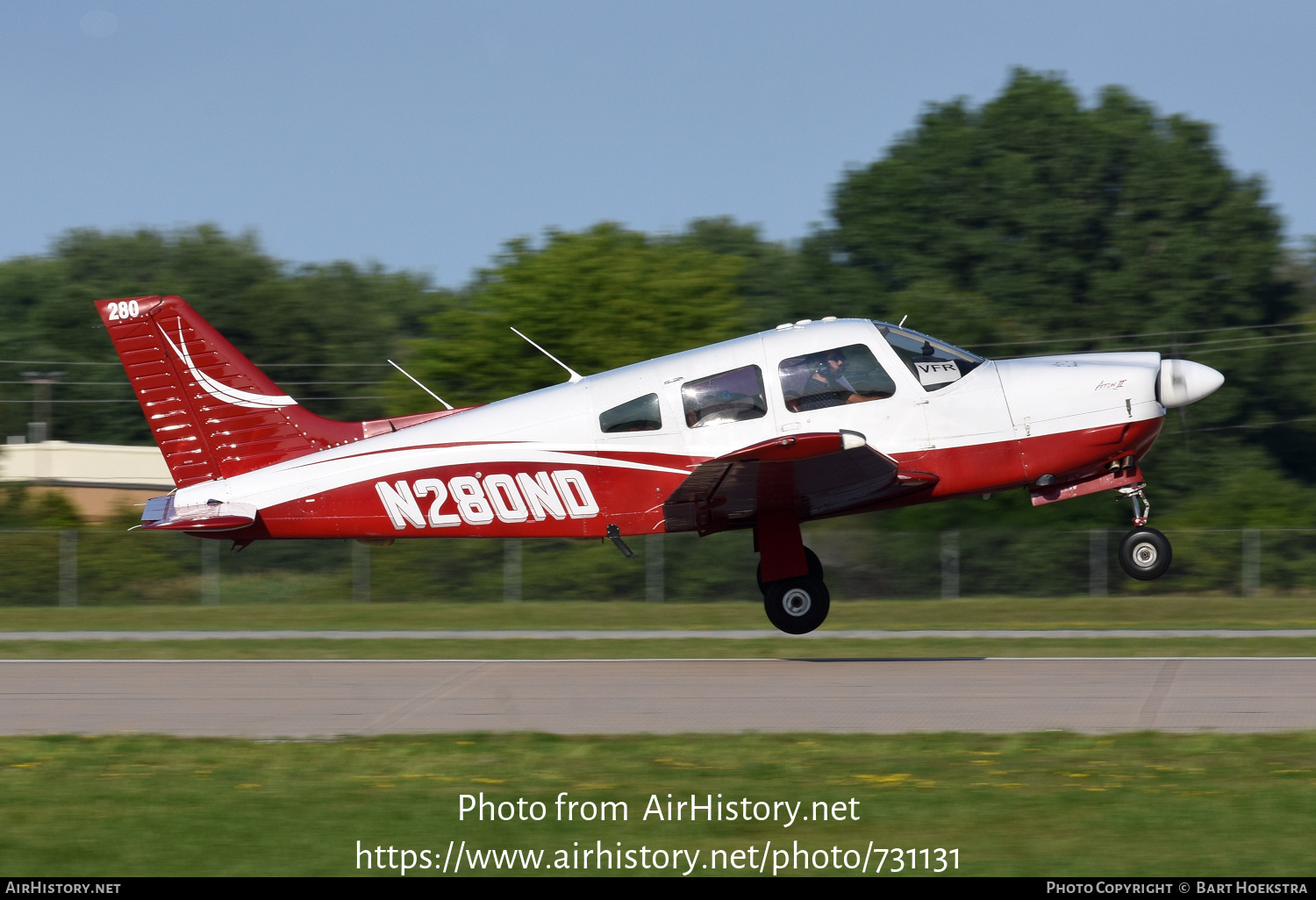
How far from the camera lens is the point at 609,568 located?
26.9 metres

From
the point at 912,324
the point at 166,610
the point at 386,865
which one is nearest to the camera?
the point at 386,865

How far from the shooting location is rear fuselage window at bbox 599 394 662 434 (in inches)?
520

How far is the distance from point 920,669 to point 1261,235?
32562 millimetres

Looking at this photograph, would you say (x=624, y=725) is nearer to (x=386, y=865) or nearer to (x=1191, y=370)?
(x=386, y=865)

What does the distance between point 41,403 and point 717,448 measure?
1522 inches

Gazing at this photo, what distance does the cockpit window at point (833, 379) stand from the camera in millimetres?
12781

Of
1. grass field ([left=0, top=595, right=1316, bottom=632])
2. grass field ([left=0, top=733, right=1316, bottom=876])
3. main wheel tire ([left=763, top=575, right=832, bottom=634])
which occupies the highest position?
main wheel tire ([left=763, top=575, right=832, bottom=634])

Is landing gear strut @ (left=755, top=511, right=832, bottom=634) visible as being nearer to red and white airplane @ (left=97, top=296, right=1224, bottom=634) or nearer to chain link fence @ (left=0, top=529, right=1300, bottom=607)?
red and white airplane @ (left=97, top=296, right=1224, bottom=634)

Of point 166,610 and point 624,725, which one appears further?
point 166,610

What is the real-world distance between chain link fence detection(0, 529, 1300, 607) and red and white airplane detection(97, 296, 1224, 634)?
11844mm

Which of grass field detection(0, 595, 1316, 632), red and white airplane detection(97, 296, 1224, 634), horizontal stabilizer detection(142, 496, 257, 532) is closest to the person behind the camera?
red and white airplane detection(97, 296, 1224, 634)

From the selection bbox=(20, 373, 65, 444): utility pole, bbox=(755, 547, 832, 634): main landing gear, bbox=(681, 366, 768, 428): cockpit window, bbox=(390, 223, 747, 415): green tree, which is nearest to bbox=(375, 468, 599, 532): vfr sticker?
bbox=(681, 366, 768, 428): cockpit window

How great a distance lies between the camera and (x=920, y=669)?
13.6 meters

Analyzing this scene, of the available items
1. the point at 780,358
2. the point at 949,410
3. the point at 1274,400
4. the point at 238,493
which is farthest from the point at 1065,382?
the point at 1274,400
